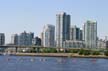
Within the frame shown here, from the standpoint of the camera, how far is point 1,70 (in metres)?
91.4

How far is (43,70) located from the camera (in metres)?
94.7

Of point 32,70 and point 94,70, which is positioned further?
point 94,70

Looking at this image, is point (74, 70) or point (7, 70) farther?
point (74, 70)

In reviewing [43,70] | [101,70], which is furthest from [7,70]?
[101,70]

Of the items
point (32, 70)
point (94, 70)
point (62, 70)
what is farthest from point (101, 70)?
point (32, 70)

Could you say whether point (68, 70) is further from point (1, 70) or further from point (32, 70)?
point (1, 70)

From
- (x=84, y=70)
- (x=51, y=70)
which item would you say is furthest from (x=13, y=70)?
(x=84, y=70)

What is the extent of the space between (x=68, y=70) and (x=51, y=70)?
15.9 ft

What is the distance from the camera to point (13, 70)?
91.9 metres

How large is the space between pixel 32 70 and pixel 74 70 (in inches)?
415

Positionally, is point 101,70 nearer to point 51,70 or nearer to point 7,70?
point 51,70

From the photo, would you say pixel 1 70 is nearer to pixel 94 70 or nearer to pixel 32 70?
pixel 32 70

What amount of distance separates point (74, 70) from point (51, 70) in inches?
224

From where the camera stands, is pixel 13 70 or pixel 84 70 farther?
pixel 84 70
